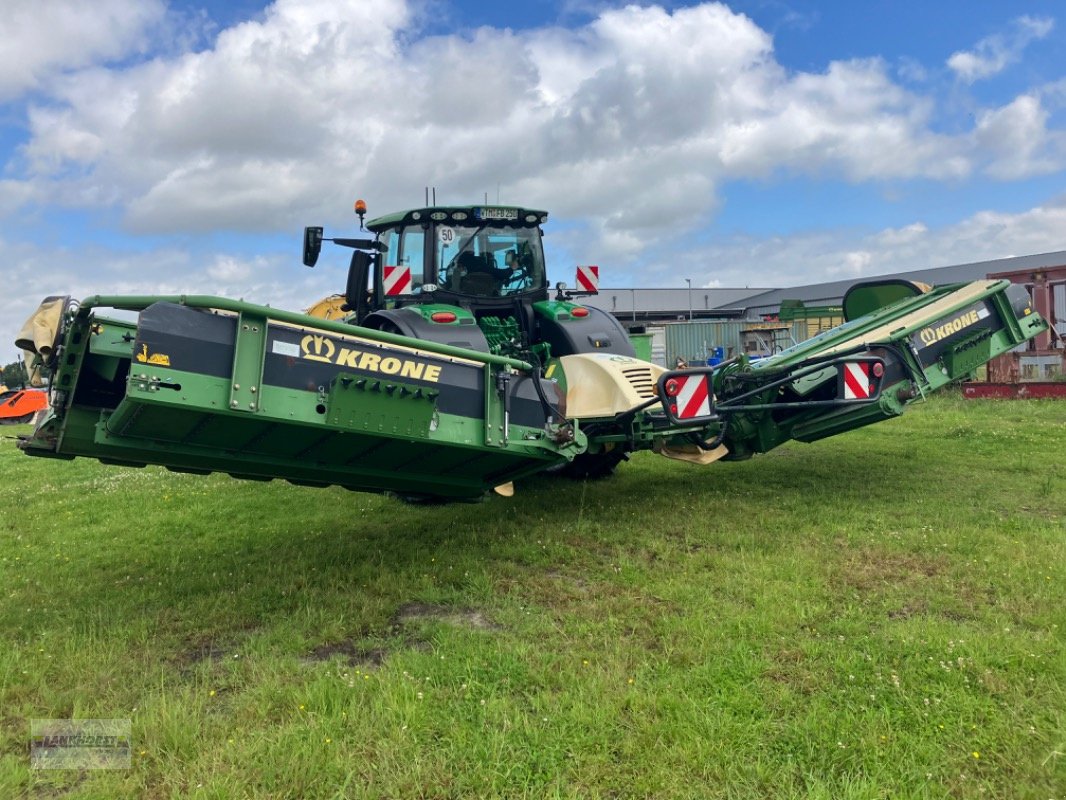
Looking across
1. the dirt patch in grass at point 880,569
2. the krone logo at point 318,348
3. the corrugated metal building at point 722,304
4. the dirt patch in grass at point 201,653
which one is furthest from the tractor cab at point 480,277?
the corrugated metal building at point 722,304

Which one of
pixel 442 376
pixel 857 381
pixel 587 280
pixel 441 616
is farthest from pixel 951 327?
pixel 441 616

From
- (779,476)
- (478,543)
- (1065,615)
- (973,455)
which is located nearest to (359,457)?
(478,543)

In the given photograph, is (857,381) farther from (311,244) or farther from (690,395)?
(311,244)

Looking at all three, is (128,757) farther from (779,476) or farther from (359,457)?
(779,476)

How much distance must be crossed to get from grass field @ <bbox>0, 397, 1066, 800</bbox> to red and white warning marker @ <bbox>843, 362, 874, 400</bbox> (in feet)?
2.77

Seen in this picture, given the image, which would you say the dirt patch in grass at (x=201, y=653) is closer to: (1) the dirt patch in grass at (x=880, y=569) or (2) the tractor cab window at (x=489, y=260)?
(1) the dirt patch in grass at (x=880, y=569)

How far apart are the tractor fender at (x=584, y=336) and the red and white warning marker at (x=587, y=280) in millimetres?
488

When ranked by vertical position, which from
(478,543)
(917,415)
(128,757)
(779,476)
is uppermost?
(917,415)

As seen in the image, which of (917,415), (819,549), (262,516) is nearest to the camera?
(819,549)

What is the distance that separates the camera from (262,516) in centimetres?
606

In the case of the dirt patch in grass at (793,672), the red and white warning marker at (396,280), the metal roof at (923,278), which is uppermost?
the metal roof at (923,278)

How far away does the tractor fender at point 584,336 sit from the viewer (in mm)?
5883

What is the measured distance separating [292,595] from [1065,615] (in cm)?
362

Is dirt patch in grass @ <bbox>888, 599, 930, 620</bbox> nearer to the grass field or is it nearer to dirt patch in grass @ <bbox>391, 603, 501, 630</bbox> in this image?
the grass field
